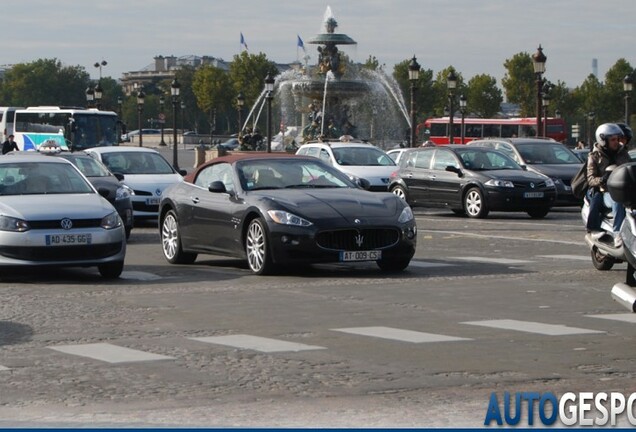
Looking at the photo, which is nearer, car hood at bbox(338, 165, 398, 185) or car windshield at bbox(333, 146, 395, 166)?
car hood at bbox(338, 165, 398, 185)

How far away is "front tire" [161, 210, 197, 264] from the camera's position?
61.0 feet

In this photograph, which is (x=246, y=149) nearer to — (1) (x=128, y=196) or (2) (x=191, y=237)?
(1) (x=128, y=196)

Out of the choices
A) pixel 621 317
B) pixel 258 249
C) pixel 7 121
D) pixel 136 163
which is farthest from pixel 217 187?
pixel 7 121

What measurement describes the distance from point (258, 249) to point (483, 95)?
121 meters

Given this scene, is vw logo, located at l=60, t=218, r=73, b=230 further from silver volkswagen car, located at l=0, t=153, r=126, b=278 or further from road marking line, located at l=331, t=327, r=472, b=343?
road marking line, located at l=331, t=327, r=472, b=343

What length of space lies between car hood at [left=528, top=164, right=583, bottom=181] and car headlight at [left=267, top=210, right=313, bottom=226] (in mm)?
15626

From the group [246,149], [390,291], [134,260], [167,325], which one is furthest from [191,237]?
[246,149]

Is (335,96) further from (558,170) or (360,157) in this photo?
(558,170)

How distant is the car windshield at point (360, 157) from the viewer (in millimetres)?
34719

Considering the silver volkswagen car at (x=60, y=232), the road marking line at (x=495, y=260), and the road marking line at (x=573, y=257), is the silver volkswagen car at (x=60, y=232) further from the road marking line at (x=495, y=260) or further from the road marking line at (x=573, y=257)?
the road marking line at (x=573, y=257)

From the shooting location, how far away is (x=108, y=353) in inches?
→ 412

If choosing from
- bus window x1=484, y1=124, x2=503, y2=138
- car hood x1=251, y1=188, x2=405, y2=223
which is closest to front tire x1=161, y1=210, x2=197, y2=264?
car hood x1=251, y1=188, x2=405, y2=223

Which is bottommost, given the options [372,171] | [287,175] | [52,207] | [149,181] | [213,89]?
[372,171]

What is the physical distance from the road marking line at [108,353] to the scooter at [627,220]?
314cm
